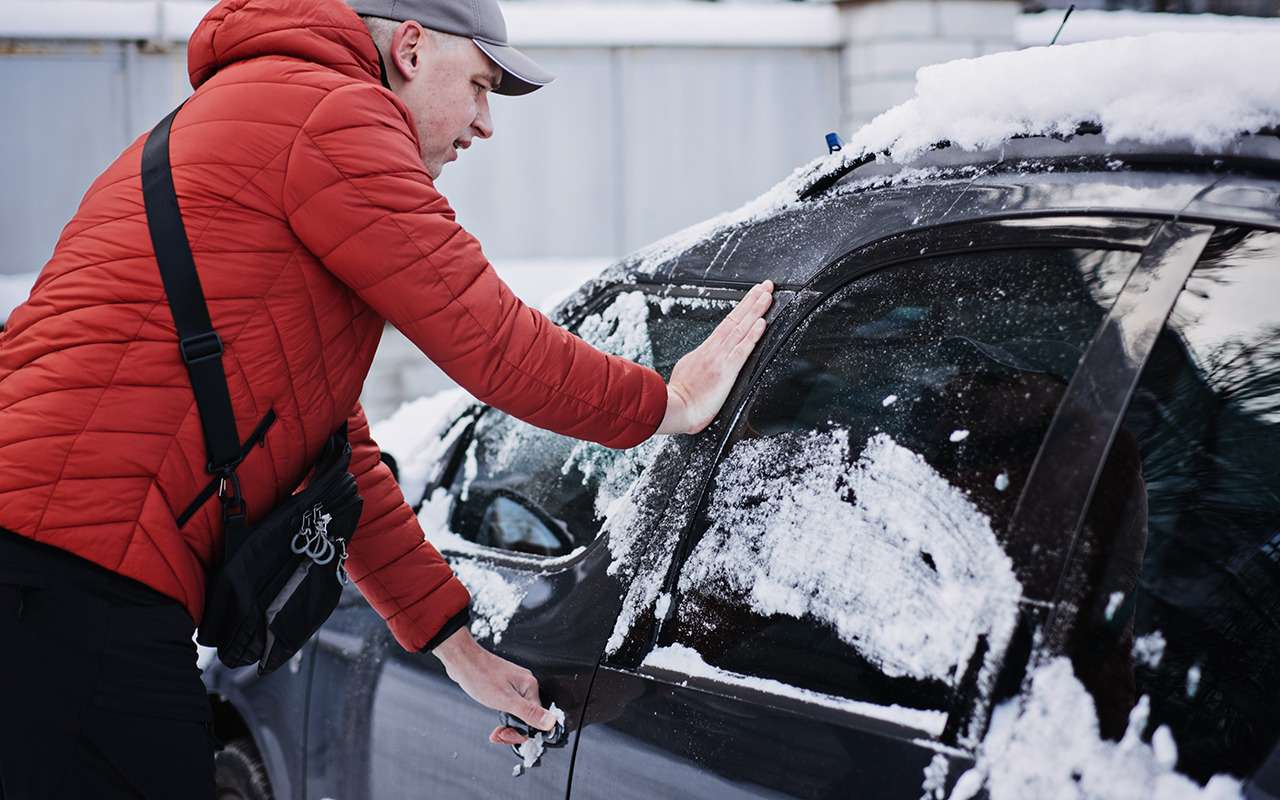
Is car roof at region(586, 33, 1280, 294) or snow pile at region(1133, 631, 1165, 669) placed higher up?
car roof at region(586, 33, 1280, 294)

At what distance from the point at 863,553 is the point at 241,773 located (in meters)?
1.66

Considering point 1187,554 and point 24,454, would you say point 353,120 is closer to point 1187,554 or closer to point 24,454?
point 24,454

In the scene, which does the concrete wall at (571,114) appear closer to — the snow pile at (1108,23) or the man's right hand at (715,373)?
the snow pile at (1108,23)

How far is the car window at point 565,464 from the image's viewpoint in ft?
6.58

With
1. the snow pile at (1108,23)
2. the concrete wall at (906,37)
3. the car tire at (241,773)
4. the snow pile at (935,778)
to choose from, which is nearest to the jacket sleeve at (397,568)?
the car tire at (241,773)

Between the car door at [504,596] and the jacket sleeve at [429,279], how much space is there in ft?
0.53

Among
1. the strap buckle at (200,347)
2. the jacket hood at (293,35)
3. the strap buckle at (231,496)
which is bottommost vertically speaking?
the strap buckle at (231,496)

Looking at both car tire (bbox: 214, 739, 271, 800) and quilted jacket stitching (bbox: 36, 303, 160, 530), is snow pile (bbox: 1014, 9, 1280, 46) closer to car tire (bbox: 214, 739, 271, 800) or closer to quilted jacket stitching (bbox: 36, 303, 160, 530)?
car tire (bbox: 214, 739, 271, 800)

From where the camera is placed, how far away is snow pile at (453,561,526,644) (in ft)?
6.59

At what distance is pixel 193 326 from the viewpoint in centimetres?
159

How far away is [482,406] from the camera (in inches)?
97.5

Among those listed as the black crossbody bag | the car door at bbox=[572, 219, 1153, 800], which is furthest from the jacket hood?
the car door at bbox=[572, 219, 1153, 800]

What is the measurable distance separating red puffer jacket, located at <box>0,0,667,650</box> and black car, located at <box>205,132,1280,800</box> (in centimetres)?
26

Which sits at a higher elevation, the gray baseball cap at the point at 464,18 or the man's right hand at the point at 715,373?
the gray baseball cap at the point at 464,18
